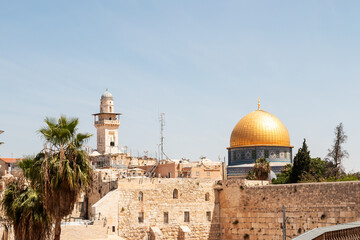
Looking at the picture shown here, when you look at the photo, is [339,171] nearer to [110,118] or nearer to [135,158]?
[135,158]

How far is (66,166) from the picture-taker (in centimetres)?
1422

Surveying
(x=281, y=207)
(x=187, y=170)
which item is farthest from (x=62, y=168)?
(x=187, y=170)

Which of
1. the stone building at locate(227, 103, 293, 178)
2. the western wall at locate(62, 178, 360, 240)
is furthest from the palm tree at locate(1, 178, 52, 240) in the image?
the stone building at locate(227, 103, 293, 178)

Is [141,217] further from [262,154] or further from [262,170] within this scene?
[262,154]

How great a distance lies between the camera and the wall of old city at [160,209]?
90.9ft

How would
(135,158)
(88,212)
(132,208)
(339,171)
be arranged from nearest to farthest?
1. (132,208)
2. (88,212)
3. (339,171)
4. (135,158)

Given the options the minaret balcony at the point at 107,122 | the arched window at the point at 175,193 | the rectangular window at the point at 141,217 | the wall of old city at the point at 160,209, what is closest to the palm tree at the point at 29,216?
the wall of old city at the point at 160,209

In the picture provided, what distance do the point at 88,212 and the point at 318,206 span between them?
14.5 metres

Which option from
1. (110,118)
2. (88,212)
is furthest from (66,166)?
(110,118)

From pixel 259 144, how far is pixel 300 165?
440 inches

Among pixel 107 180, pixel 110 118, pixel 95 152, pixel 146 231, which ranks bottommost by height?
pixel 146 231

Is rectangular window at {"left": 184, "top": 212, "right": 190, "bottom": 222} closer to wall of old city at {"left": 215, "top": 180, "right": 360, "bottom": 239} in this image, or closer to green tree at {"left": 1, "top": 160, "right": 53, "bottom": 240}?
wall of old city at {"left": 215, "top": 180, "right": 360, "bottom": 239}

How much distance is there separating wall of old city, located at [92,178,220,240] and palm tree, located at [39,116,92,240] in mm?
12168

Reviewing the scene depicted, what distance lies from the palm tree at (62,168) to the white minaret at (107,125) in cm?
3753
